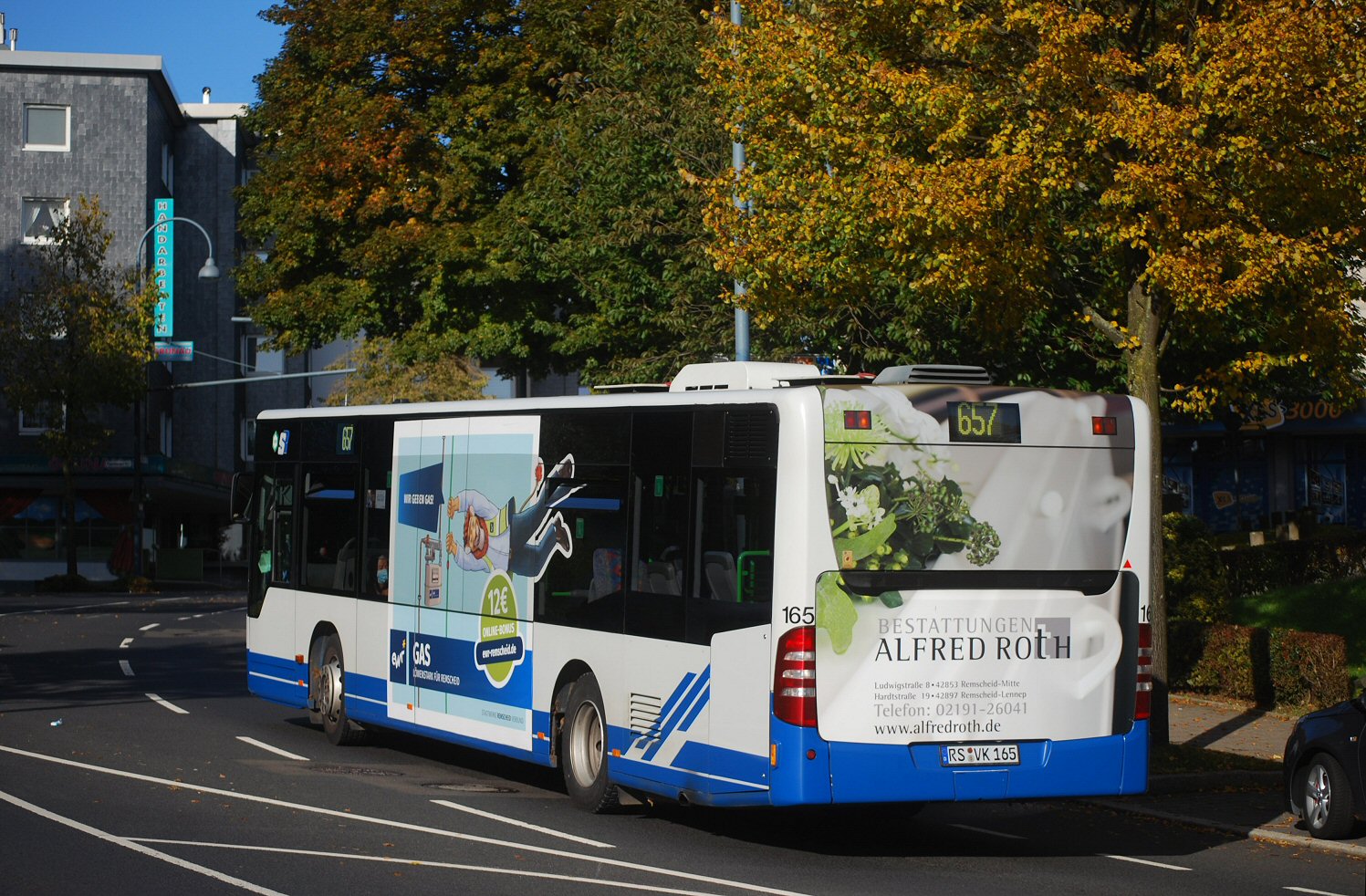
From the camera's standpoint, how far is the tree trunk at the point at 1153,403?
48.6 feet

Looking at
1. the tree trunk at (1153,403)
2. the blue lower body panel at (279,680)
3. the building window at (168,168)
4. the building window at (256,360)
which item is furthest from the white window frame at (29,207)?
the tree trunk at (1153,403)

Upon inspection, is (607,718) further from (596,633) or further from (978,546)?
(978,546)

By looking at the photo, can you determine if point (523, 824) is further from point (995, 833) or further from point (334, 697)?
point (334, 697)

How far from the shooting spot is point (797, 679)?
401 inches

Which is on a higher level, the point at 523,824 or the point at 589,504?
the point at 589,504

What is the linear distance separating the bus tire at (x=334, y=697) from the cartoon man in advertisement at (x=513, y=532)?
2650 millimetres

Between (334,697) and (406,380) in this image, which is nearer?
(334,697)

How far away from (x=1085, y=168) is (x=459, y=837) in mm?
7987

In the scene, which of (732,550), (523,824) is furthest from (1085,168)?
(523,824)

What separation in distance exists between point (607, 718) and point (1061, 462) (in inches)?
140

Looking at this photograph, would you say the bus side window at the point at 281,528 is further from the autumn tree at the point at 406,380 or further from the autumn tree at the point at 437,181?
the autumn tree at the point at 406,380

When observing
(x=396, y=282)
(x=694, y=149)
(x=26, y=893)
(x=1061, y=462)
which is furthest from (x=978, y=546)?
(x=396, y=282)

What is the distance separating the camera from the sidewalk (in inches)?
477

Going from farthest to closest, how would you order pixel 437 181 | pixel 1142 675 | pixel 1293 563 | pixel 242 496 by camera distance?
pixel 437 181 → pixel 1293 563 → pixel 242 496 → pixel 1142 675
